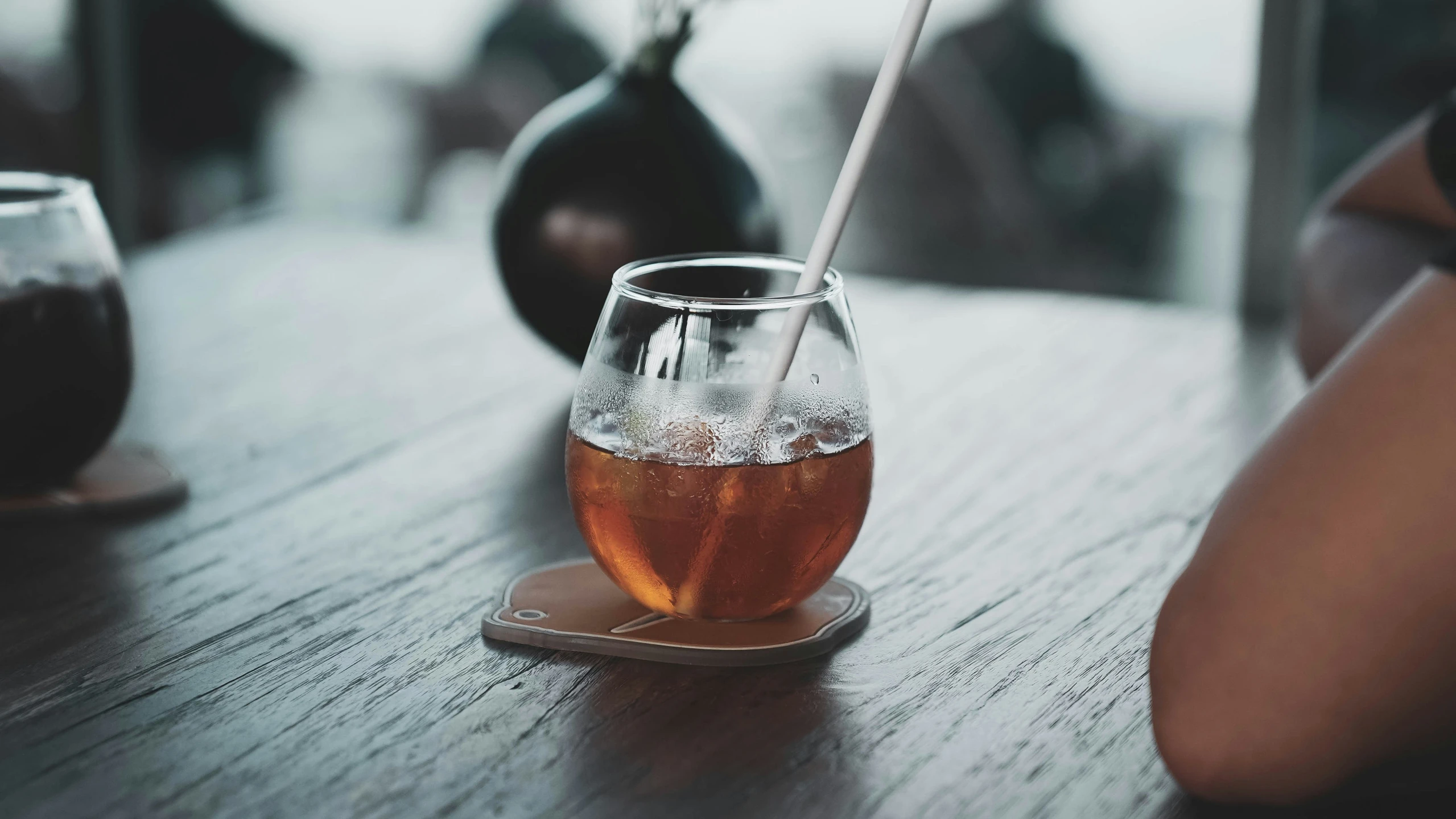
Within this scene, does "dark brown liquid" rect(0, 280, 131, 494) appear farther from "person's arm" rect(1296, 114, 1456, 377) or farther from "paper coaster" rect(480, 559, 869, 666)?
"person's arm" rect(1296, 114, 1456, 377)

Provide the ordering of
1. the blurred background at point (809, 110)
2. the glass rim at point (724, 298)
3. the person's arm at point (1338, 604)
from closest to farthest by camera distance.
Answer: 1. the person's arm at point (1338, 604)
2. the glass rim at point (724, 298)
3. the blurred background at point (809, 110)

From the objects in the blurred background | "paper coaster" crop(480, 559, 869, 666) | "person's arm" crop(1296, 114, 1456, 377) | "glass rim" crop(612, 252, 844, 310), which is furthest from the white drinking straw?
the blurred background

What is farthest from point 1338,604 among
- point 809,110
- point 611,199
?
point 809,110

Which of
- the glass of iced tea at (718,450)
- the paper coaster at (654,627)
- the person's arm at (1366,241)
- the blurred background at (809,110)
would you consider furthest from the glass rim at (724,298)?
the blurred background at (809,110)

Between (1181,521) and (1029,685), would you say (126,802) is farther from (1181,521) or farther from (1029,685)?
(1181,521)

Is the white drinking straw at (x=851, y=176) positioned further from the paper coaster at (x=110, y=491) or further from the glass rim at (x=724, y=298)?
the paper coaster at (x=110, y=491)

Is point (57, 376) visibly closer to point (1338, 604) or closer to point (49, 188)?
point (49, 188)
